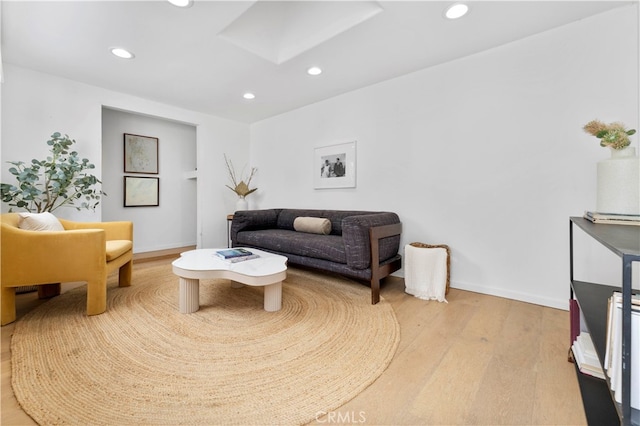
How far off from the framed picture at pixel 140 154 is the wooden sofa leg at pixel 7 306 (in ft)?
9.26

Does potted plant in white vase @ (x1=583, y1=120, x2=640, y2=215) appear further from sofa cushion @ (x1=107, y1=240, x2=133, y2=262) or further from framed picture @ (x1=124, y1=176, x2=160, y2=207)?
framed picture @ (x1=124, y1=176, x2=160, y2=207)

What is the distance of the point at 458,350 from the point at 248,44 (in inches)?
112

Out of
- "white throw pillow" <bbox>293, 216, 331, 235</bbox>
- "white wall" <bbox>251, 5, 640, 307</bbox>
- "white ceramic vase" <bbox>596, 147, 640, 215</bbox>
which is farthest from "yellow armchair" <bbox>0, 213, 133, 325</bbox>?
"white ceramic vase" <bbox>596, 147, 640, 215</bbox>

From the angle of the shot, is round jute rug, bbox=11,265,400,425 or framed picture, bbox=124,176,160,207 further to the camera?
framed picture, bbox=124,176,160,207

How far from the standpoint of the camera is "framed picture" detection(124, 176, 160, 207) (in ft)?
13.8

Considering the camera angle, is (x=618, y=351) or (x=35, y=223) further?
(x=35, y=223)

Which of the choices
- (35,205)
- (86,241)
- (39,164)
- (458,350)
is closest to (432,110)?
(458,350)

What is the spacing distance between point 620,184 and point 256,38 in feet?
8.99

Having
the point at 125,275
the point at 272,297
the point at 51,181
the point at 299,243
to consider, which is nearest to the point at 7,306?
the point at 125,275

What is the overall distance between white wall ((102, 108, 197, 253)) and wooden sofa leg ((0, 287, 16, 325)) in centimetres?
248

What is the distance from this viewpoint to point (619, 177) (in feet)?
4.25

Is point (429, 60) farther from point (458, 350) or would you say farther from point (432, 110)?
point (458, 350)

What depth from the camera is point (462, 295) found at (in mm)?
2398

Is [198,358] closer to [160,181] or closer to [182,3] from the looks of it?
[182,3]
